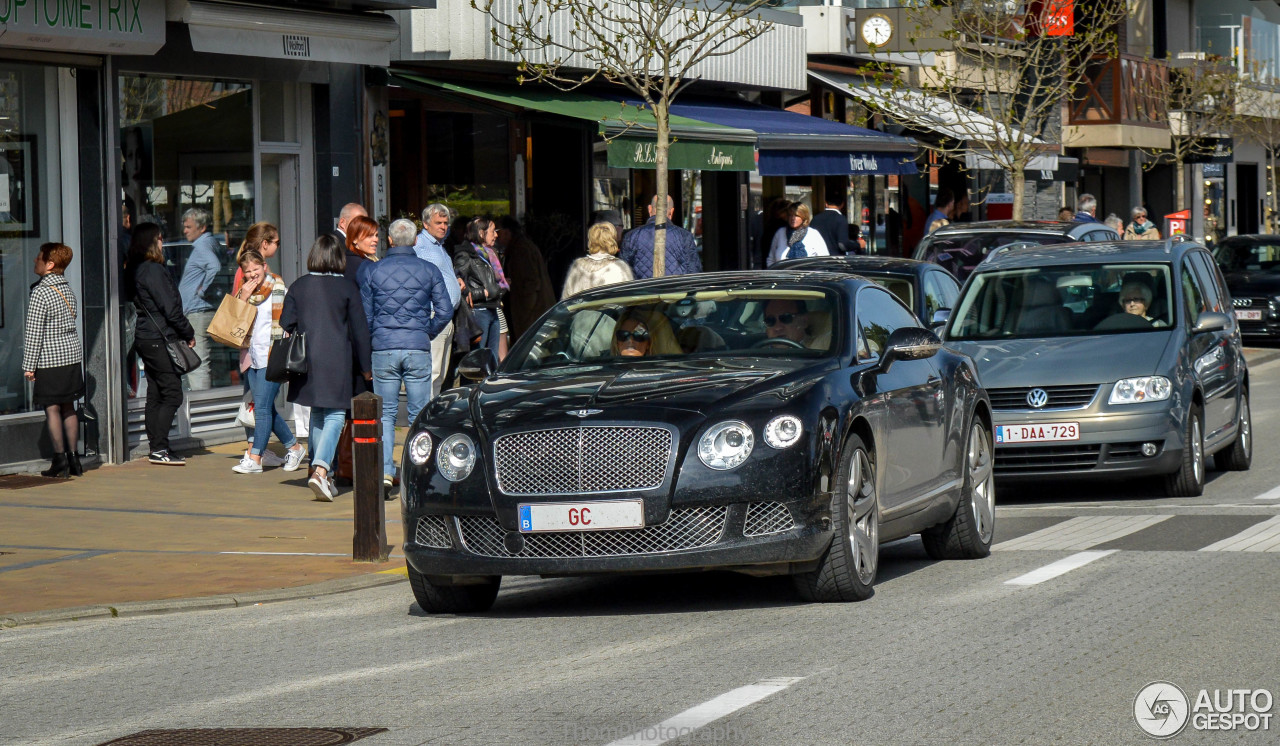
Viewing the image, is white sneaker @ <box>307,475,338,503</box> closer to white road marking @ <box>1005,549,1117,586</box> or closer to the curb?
the curb

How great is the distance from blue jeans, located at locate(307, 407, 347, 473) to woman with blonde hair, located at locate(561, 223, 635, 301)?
2816mm

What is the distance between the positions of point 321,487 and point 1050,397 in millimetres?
4948

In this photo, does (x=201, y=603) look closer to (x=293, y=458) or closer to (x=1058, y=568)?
(x=1058, y=568)

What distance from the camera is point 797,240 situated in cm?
2127

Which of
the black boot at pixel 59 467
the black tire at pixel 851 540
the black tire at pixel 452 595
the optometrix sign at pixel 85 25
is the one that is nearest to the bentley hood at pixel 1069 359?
the black tire at pixel 851 540

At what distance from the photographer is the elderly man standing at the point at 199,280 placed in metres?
17.0

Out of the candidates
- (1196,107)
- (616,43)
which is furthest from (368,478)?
(1196,107)

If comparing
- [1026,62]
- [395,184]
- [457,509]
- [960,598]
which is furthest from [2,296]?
[1026,62]

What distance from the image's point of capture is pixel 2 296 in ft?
50.0

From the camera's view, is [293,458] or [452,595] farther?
[293,458]

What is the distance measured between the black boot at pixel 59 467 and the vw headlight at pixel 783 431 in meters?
8.15

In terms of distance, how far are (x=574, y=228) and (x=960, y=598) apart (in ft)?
49.3

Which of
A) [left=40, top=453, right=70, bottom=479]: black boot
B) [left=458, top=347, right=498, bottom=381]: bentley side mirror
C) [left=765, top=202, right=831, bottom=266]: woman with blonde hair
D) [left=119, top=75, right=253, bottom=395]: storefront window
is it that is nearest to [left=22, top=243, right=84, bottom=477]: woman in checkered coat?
[left=40, top=453, right=70, bottom=479]: black boot

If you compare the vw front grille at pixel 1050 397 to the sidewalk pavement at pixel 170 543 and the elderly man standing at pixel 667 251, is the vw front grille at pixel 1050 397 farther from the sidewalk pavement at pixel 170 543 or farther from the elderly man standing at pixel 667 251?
the elderly man standing at pixel 667 251
